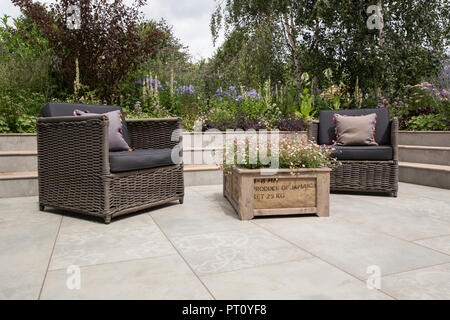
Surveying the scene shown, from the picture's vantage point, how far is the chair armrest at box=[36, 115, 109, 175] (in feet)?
7.98

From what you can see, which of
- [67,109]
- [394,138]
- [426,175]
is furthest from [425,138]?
[67,109]

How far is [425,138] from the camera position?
4.86 meters

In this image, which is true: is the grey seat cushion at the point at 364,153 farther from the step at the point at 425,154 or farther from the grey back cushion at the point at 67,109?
the grey back cushion at the point at 67,109

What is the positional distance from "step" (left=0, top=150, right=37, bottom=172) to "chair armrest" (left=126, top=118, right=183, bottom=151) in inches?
51.5

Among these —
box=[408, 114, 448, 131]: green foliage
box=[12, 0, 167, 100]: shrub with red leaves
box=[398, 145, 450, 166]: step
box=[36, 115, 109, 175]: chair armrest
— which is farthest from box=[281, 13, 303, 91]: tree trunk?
box=[36, 115, 109, 175]: chair armrest

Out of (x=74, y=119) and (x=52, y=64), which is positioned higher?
(x=52, y=64)

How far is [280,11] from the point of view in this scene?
26.6 feet

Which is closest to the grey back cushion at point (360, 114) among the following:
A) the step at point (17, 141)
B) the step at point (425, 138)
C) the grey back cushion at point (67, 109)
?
the step at point (425, 138)

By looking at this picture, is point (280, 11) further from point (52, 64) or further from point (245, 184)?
point (245, 184)

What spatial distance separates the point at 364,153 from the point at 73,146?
8.55ft

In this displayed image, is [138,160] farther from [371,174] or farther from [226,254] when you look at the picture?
[371,174]

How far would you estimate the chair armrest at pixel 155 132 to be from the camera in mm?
3130
